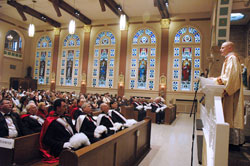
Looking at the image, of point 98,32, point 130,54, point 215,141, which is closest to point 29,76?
point 98,32

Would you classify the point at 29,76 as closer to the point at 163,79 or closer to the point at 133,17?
the point at 133,17

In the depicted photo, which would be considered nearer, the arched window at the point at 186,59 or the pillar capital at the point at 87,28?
the arched window at the point at 186,59

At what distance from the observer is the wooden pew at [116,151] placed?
196cm

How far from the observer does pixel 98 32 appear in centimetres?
1709

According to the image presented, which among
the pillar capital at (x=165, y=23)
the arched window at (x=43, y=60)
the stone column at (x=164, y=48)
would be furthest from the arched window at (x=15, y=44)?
the pillar capital at (x=165, y=23)

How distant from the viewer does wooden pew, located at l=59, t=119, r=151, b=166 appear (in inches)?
77.4

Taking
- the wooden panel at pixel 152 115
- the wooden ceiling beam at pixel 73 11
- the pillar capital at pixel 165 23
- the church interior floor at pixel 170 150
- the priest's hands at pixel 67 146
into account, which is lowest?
the church interior floor at pixel 170 150

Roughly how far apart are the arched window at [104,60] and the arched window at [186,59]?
5.14 m

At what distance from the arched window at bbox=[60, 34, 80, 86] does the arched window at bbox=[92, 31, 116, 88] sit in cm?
183

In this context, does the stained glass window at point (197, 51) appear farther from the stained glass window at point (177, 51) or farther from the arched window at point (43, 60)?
the arched window at point (43, 60)

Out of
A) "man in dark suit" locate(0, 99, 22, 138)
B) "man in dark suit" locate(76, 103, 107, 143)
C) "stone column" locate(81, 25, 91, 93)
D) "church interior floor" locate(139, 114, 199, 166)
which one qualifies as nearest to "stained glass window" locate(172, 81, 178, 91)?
"stone column" locate(81, 25, 91, 93)

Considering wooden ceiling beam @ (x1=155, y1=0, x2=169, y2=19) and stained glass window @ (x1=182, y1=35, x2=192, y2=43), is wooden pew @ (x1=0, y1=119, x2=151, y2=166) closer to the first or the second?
wooden ceiling beam @ (x1=155, y1=0, x2=169, y2=19)

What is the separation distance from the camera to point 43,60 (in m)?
19.1

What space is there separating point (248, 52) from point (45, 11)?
49.0 feet
